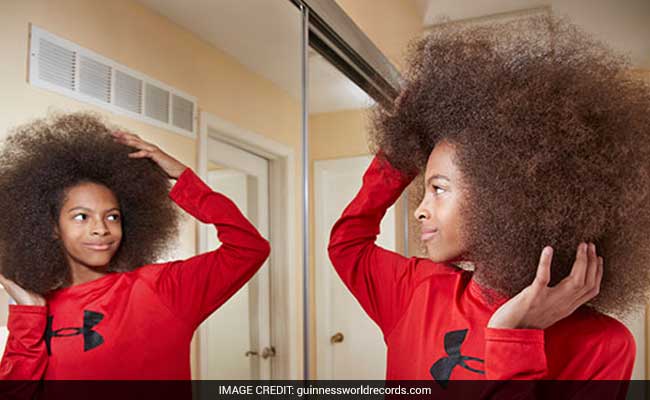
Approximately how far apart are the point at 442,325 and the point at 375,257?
0.75 feet

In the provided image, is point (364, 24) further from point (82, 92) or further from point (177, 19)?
point (82, 92)

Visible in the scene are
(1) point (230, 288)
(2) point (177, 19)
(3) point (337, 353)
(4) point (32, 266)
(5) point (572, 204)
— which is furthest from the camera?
(3) point (337, 353)

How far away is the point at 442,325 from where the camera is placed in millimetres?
1129

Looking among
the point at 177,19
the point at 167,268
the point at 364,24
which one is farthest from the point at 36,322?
the point at 364,24

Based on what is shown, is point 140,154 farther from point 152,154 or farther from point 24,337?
point 24,337

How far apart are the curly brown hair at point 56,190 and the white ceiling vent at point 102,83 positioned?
41 mm

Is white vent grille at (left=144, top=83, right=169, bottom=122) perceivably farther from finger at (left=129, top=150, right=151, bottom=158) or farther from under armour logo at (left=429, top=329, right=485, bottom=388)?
under armour logo at (left=429, top=329, right=485, bottom=388)

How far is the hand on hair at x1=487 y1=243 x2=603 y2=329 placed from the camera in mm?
988

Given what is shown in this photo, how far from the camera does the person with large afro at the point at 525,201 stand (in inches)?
38.9

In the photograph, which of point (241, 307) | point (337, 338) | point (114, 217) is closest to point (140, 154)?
point (114, 217)

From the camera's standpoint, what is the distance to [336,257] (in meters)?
1.36

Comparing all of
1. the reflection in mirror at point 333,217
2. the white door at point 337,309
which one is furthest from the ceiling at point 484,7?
the white door at point 337,309

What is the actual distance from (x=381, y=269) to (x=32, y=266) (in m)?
0.72

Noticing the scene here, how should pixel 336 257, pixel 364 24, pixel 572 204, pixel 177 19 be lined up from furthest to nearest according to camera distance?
pixel 364 24
pixel 336 257
pixel 177 19
pixel 572 204
